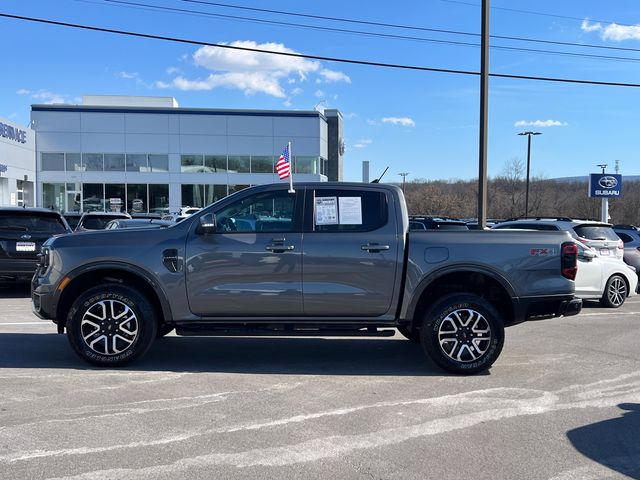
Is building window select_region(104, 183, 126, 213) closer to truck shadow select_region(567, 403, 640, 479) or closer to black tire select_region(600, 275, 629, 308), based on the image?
black tire select_region(600, 275, 629, 308)

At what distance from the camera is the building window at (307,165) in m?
39.4

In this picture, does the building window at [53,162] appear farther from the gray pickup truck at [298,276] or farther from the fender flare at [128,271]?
the fender flare at [128,271]

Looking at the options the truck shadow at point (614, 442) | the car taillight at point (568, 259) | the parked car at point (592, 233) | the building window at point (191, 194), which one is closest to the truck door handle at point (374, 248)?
the car taillight at point (568, 259)

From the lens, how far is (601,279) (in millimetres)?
11352

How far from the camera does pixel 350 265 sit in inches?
246

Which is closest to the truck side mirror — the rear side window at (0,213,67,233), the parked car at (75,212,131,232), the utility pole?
the rear side window at (0,213,67,233)

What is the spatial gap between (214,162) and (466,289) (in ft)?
109

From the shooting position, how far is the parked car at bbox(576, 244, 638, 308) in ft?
35.9


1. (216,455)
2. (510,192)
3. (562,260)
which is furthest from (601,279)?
(510,192)

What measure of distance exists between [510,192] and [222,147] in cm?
4057

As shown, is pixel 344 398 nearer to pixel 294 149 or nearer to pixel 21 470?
pixel 21 470

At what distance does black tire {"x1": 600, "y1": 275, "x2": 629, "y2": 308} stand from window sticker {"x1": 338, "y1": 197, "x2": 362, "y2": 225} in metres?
7.24

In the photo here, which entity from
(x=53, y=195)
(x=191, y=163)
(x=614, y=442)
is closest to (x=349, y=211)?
(x=614, y=442)

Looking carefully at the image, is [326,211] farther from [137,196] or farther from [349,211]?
[137,196]
